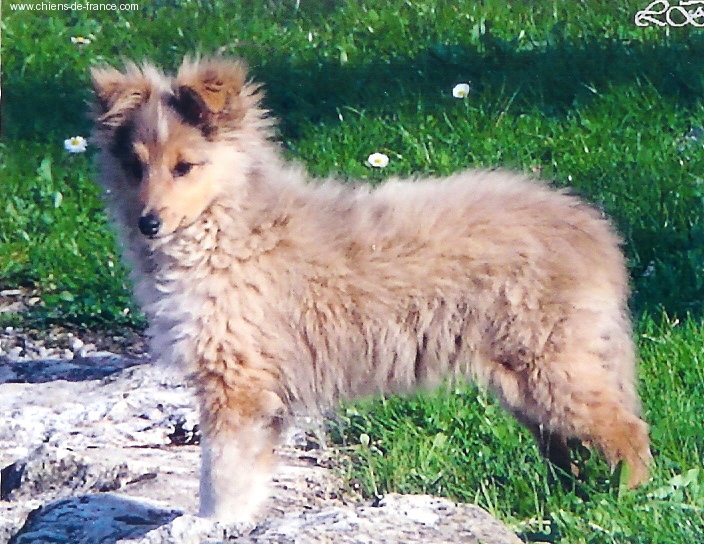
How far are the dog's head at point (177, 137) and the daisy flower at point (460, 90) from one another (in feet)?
5.82

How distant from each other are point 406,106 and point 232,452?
2.23 metres

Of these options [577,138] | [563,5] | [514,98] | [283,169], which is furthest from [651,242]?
[283,169]

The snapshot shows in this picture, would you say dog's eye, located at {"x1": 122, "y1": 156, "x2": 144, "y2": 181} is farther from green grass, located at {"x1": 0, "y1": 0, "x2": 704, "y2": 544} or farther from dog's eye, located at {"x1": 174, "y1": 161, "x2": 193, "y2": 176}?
green grass, located at {"x1": 0, "y1": 0, "x2": 704, "y2": 544}

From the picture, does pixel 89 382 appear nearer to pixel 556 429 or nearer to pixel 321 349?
pixel 321 349

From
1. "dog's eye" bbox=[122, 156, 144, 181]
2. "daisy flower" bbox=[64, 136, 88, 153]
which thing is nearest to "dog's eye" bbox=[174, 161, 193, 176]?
"dog's eye" bbox=[122, 156, 144, 181]

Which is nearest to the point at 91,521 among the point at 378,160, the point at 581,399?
the point at 581,399

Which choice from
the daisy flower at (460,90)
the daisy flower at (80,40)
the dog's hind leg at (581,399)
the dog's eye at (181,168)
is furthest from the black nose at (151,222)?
the daisy flower at (80,40)

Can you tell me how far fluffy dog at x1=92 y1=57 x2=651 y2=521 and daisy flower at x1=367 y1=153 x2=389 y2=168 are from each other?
1.34 meters

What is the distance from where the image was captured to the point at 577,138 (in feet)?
17.3

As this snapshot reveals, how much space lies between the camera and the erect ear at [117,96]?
12.5ft

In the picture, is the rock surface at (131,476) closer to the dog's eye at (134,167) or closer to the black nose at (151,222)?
the black nose at (151,222)

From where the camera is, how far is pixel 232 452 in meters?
3.66

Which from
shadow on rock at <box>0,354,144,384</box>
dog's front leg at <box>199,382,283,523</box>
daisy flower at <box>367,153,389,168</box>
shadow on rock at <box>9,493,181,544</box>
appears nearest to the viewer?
shadow on rock at <box>9,493,181,544</box>

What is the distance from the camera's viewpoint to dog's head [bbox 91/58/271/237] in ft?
12.1
